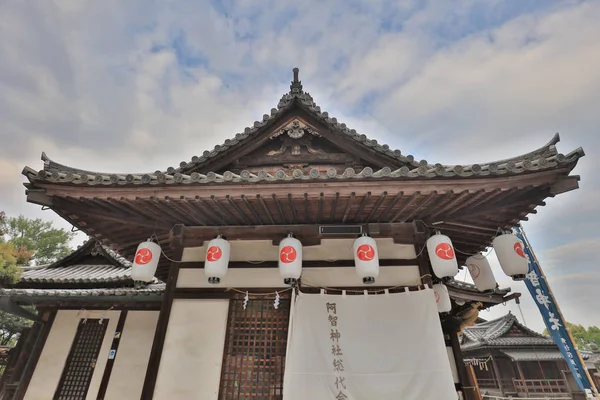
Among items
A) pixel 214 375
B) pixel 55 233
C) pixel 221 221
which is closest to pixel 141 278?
pixel 221 221

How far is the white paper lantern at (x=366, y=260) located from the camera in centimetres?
503

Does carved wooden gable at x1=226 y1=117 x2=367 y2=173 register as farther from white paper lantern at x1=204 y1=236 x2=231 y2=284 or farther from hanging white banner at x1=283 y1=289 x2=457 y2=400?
hanging white banner at x1=283 y1=289 x2=457 y2=400

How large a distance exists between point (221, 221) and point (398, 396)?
13.7 feet

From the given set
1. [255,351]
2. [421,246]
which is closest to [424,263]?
[421,246]

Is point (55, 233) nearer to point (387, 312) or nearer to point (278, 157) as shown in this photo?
point (278, 157)

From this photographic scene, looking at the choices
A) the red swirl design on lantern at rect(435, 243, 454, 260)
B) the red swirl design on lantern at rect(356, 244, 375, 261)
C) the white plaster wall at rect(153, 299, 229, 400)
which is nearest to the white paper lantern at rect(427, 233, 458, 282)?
the red swirl design on lantern at rect(435, 243, 454, 260)

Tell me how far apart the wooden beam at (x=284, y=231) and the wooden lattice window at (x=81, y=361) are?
6677 millimetres

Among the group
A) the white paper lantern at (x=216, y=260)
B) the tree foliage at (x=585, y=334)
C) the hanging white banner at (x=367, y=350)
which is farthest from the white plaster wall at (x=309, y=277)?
the tree foliage at (x=585, y=334)

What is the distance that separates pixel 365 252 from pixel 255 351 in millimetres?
2607

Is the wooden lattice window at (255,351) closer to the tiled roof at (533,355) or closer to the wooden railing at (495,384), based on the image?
the tiled roof at (533,355)

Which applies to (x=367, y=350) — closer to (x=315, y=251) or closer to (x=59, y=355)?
(x=315, y=251)

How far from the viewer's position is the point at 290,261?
5.18m

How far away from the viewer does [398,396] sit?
4.63 m

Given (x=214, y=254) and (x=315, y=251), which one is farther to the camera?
(x=315, y=251)
